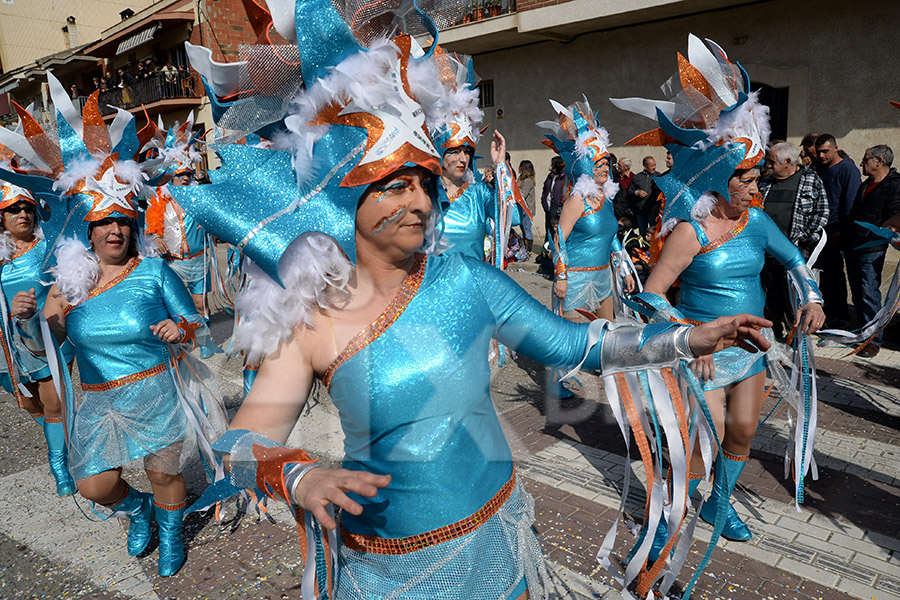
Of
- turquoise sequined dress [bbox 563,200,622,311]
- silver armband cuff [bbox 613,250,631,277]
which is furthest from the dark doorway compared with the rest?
silver armband cuff [bbox 613,250,631,277]

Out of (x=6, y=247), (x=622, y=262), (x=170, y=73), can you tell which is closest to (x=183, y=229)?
(x=6, y=247)

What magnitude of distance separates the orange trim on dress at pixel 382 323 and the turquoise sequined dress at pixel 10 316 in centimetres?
357

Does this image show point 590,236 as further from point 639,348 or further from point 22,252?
point 22,252

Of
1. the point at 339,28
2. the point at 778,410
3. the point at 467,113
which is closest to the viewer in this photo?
the point at 339,28

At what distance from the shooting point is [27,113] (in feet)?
11.4

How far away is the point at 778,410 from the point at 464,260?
4.27 meters

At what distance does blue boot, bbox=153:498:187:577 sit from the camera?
3400mm

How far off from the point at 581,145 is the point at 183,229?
4270 mm

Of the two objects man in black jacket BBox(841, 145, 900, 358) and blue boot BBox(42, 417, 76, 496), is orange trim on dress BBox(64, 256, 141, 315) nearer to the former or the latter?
blue boot BBox(42, 417, 76, 496)

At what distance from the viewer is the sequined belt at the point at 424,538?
1697 mm

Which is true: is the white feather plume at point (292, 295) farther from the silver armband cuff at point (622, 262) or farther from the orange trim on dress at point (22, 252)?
the silver armband cuff at point (622, 262)

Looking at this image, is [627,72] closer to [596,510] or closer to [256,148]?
[596,510]

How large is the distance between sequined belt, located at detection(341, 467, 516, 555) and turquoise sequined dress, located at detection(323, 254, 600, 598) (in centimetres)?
1

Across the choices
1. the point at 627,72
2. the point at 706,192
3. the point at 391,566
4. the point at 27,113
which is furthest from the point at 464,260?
the point at 627,72
